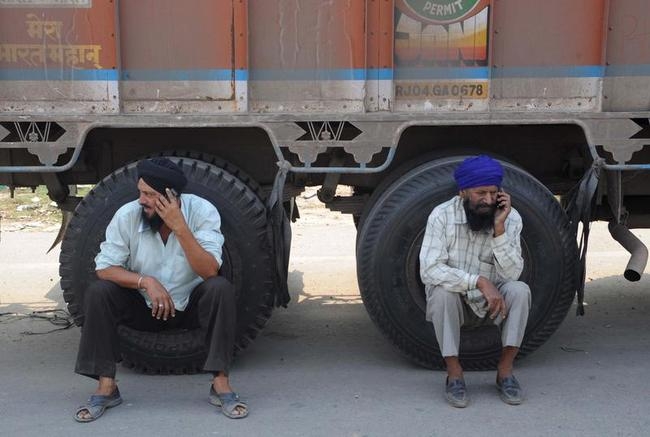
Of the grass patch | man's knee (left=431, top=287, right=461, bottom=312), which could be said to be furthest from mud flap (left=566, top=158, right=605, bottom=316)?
the grass patch

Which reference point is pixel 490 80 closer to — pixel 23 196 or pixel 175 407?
pixel 175 407

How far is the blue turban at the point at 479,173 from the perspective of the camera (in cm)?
333

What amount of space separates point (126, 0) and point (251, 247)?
134 centimetres

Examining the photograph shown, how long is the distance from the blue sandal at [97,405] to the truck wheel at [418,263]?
131 cm

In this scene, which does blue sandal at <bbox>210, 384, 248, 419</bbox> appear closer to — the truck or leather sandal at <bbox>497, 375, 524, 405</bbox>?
the truck

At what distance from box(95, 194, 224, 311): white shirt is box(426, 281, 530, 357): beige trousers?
1035 mm

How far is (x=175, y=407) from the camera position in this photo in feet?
11.3

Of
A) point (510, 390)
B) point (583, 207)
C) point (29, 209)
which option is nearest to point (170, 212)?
point (510, 390)

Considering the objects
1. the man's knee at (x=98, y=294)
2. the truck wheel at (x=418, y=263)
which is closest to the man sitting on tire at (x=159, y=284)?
the man's knee at (x=98, y=294)

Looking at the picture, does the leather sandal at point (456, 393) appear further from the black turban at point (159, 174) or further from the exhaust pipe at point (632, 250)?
the black turban at point (159, 174)

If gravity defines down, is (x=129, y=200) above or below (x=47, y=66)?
below

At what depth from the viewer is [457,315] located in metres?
3.45

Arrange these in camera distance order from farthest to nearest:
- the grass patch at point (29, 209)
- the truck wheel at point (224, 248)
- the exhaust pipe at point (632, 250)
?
the grass patch at point (29, 209) → the exhaust pipe at point (632, 250) → the truck wheel at point (224, 248)

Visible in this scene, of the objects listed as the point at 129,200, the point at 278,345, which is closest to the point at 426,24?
the point at 129,200
